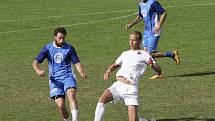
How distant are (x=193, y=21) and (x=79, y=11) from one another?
25.2 ft

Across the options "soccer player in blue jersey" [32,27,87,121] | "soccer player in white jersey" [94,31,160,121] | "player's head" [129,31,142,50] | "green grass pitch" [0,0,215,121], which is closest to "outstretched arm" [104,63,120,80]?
"soccer player in white jersey" [94,31,160,121]

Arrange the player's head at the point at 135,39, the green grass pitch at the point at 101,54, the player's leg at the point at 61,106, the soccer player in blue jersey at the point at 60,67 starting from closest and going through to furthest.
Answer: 1. the player's head at the point at 135,39
2. the player's leg at the point at 61,106
3. the soccer player in blue jersey at the point at 60,67
4. the green grass pitch at the point at 101,54

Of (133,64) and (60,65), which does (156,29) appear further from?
(133,64)

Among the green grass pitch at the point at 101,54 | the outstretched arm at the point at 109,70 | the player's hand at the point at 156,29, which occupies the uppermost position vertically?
the outstretched arm at the point at 109,70

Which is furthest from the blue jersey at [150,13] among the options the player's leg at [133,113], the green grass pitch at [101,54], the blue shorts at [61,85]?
the player's leg at [133,113]

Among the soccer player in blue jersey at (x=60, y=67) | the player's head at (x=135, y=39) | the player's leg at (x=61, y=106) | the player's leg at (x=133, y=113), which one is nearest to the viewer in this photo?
the player's leg at (x=133, y=113)

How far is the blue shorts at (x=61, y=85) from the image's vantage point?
13.6 m

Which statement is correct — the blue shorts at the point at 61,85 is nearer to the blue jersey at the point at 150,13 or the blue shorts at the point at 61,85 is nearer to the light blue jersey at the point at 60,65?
the light blue jersey at the point at 60,65

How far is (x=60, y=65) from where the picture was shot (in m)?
13.7

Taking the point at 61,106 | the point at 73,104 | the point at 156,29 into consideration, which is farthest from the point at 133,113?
the point at 156,29

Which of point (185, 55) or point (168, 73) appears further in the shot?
point (185, 55)

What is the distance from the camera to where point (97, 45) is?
94.6 feet

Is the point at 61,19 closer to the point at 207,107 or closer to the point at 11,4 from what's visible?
the point at 11,4

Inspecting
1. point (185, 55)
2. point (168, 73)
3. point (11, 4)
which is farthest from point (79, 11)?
point (168, 73)
